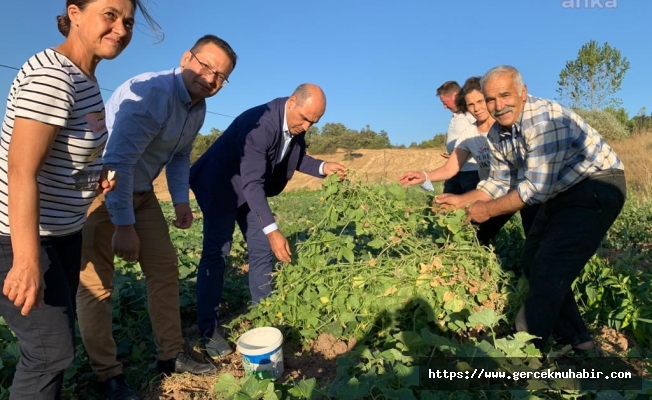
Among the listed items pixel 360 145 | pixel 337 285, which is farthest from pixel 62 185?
pixel 360 145

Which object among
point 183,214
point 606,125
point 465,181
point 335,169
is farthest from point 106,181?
point 606,125

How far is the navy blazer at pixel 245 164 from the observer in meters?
3.08

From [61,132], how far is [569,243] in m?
2.63

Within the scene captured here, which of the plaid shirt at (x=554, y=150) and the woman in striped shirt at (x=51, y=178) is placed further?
the plaid shirt at (x=554, y=150)

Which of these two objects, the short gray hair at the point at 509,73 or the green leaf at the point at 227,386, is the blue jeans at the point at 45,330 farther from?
the short gray hair at the point at 509,73

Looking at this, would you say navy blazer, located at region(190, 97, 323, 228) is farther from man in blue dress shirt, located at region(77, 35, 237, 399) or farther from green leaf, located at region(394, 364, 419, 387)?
green leaf, located at region(394, 364, 419, 387)

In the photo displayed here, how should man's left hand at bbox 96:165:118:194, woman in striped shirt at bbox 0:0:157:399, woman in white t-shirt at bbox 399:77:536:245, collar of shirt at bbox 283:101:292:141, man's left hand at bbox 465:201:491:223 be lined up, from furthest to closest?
woman in white t-shirt at bbox 399:77:536:245, collar of shirt at bbox 283:101:292:141, man's left hand at bbox 465:201:491:223, man's left hand at bbox 96:165:118:194, woman in striped shirt at bbox 0:0:157:399

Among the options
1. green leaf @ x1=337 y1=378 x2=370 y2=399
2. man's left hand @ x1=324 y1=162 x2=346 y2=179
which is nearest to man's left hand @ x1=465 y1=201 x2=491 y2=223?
man's left hand @ x1=324 y1=162 x2=346 y2=179

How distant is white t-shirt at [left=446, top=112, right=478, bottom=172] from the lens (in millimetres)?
4384

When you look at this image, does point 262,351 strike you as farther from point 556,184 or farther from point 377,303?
point 556,184

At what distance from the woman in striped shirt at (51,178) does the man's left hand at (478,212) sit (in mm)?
2356

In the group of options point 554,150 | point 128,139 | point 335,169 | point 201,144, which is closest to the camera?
point 128,139

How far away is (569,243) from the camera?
2.52 meters

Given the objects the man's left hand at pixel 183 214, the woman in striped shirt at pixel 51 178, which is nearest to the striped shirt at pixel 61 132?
the woman in striped shirt at pixel 51 178
